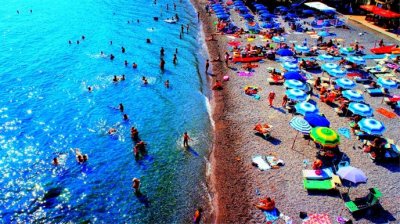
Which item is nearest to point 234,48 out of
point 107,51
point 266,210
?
point 107,51

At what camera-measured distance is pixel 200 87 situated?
34.4 m

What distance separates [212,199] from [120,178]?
20.3 ft

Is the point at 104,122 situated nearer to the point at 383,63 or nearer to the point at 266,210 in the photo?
the point at 266,210

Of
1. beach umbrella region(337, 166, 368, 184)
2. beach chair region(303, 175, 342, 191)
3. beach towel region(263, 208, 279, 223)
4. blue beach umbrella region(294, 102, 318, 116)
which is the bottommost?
beach towel region(263, 208, 279, 223)

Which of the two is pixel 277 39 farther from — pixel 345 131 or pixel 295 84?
pixel 345 131

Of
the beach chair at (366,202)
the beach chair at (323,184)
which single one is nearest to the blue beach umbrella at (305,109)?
the beach chair at (323,184)

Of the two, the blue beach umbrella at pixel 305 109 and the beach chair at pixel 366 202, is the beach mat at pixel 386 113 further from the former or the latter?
the beach chair at pixel 366 202

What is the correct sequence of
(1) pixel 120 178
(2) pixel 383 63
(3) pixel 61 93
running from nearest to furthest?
(1) pixel 120 178, (3) pixel 61 93, (2) pixel 383 63

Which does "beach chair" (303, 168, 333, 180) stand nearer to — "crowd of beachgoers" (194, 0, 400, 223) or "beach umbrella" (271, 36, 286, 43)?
"crowd of beachgoers" (194, 0, 400, 223)

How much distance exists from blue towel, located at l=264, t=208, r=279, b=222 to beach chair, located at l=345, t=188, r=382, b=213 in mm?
3950

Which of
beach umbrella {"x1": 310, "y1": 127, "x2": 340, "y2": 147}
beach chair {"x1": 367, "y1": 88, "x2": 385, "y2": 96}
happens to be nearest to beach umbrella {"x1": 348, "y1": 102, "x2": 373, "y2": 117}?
beach umbrella {"x1": 310, "y1": 127, "x2": 340, "y2": 147}

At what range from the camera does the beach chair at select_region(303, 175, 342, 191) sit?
2002cm

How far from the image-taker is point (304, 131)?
22766mm

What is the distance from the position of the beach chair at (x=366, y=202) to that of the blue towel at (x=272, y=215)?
395 centimetres
